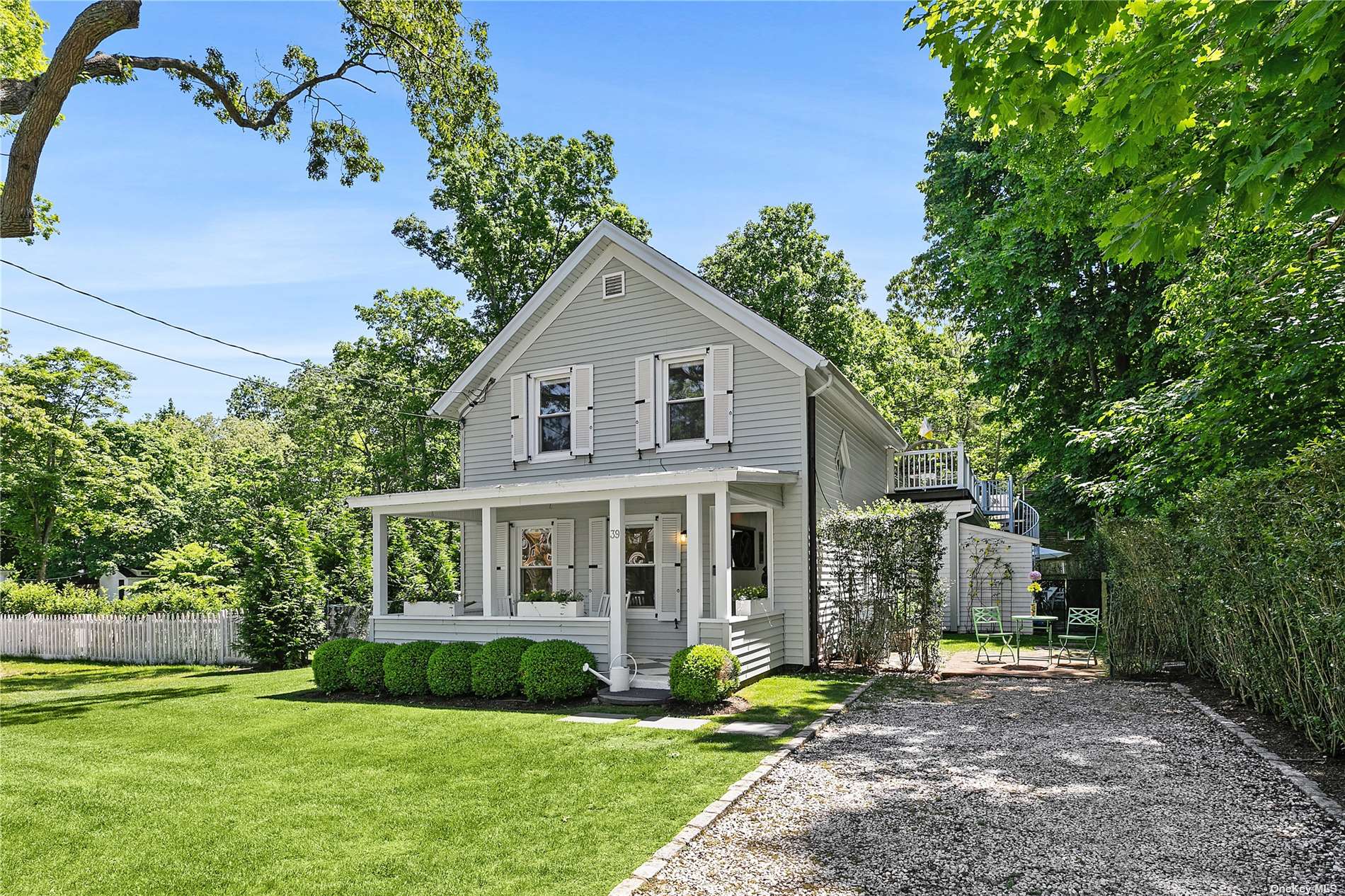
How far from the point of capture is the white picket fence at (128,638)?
55.5 ft

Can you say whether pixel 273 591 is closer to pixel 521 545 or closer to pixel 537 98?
pixel 521 545

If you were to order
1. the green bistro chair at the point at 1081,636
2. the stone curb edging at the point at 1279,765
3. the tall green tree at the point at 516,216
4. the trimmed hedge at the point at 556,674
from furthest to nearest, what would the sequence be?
the tall green tree at the point at 516,216 < the green bistro chair at the point at 1081,636 < the trimmed hedge at the point at 556,674 < the stone curb edging at the point at 1279,765

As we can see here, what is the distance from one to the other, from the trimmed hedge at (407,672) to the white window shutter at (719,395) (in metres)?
5.89

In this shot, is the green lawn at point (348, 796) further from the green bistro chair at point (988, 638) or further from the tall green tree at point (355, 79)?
the tall green tree at point (355, 79)

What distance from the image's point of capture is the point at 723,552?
10.9m

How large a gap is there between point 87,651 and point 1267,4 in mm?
23711

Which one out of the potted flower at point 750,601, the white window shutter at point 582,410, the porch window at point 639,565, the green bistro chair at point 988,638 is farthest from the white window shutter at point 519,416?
the green bistro chair at point 988,638

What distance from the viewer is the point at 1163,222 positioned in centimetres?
466

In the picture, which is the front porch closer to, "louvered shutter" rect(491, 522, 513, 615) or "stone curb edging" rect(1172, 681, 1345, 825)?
"louvered shutter" rect(491, 522, 513, 615)

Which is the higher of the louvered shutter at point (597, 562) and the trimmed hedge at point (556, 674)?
the louvered shutter at point (597, 562)

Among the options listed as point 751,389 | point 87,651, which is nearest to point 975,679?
point 751,389

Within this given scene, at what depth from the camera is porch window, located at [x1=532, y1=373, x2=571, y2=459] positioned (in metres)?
15.4

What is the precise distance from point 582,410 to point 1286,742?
11402 millimetres

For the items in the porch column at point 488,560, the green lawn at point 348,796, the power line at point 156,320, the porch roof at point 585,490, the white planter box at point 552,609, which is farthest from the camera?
the power line at point 156,320
